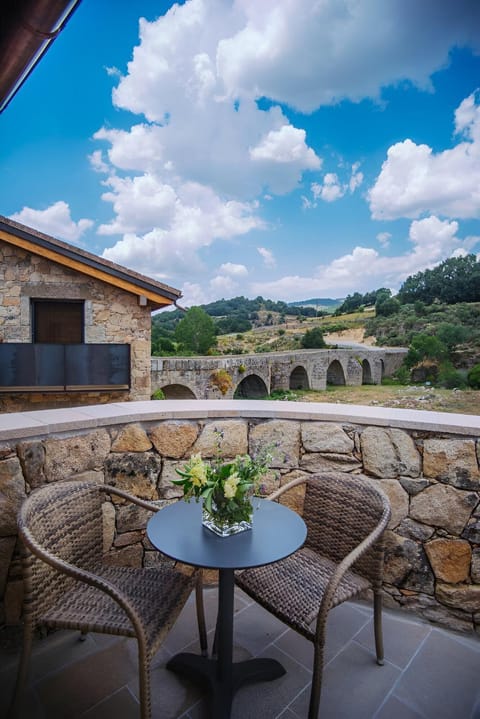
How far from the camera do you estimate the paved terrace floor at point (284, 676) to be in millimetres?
1243

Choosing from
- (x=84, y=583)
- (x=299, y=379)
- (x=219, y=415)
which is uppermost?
(x=219, y=415)

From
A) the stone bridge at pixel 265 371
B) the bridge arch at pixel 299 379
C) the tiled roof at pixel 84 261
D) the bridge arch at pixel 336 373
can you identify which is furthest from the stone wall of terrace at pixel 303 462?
the bridge arch at pixel 336 373

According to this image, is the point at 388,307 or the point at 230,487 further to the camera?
the point at 388,307

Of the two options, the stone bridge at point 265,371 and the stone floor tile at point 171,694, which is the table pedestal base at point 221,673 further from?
the stone bridge at point 265,371

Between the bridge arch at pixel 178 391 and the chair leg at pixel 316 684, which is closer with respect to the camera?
the chair leg at pixel 316 684

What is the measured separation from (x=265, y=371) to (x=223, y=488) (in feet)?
50.0

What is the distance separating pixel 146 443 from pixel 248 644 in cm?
93

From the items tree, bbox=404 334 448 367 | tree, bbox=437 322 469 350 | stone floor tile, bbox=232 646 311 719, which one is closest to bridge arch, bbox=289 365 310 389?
tree, bbox=404 334 448 367

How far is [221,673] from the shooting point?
1264mm

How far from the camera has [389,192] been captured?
20016 millimetres

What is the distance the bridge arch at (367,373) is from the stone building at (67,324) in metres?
23.4

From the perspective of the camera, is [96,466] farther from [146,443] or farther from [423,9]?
[423,9]

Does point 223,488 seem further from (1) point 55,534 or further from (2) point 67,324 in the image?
(2) point 67,324

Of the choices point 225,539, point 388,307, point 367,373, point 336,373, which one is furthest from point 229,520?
point 388,307
